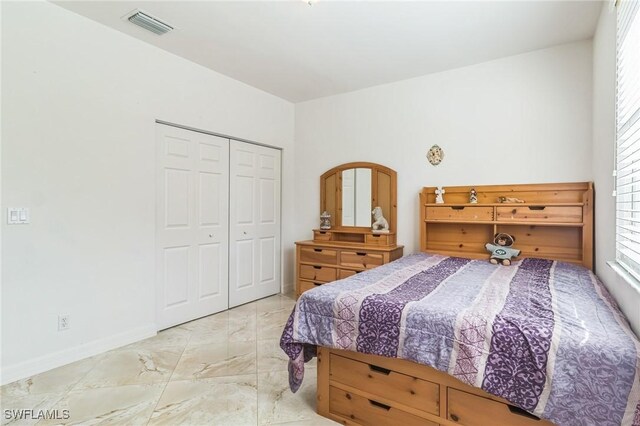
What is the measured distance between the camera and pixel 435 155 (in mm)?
3531

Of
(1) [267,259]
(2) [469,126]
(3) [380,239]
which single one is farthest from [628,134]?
(1) [267,259]

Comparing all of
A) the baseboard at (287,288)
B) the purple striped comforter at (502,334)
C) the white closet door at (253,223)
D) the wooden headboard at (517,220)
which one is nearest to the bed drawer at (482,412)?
the purple striped comforter at (502,334)

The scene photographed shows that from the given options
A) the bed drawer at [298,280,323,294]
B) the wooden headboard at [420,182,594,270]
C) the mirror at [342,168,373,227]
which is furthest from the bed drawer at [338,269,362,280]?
the wooden headboard at [420,182,594,270]

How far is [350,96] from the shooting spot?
4.11 m

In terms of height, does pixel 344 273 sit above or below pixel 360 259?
below

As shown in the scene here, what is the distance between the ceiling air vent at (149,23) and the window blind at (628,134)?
9.57 ft

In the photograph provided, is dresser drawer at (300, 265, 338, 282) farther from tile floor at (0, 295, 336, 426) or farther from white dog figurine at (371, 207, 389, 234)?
tile floor at (0, 295, 336, 426)

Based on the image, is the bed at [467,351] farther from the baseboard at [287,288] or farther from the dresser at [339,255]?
the baseboard at [287,288]

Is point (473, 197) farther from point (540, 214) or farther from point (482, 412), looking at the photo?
point (482, 412)

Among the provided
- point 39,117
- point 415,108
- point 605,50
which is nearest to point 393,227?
point 415,108

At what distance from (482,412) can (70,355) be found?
274cm

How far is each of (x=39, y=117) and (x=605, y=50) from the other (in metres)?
3.86

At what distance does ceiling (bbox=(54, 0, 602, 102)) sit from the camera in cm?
238

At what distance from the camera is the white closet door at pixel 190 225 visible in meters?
3.11
